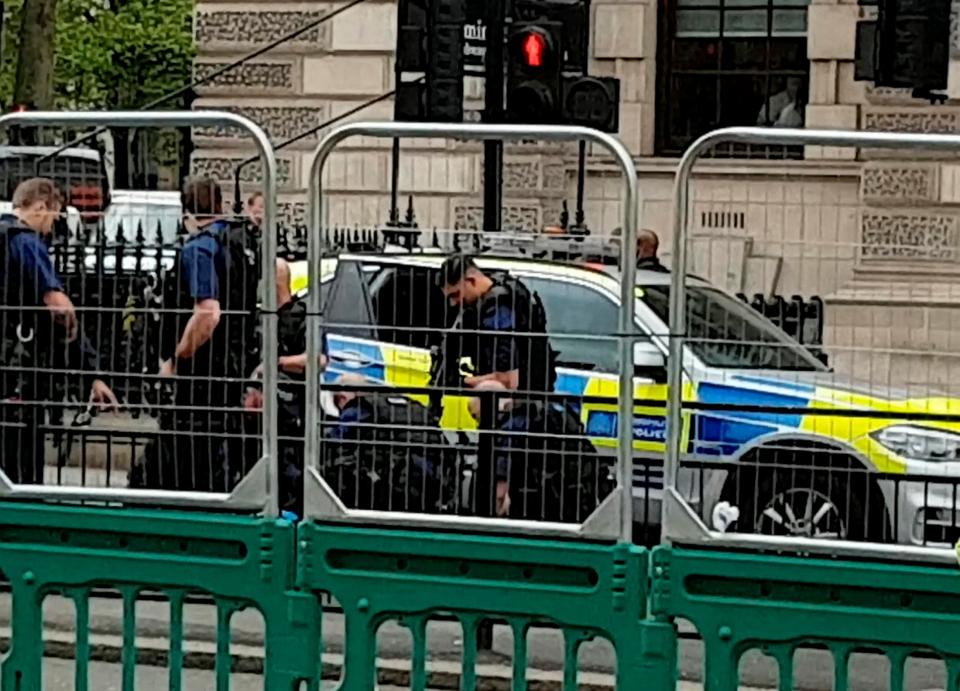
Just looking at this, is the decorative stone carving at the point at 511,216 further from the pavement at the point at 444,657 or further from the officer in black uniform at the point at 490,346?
the officer in black uniform at the point at 490,346

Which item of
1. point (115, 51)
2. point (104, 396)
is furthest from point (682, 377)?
point (115, 51)

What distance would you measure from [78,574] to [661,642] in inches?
74.9

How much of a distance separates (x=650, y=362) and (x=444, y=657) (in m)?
2.33

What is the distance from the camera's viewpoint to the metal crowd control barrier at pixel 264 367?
6840 mm

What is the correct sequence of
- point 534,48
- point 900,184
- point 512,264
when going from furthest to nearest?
point 900,184 < point 534,48 < point 512,264

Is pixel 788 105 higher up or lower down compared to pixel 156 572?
higher up

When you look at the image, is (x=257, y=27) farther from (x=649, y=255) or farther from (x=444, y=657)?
(x=444, y=657)

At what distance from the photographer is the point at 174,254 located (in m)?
7.61

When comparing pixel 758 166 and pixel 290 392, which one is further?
pixel 758 166

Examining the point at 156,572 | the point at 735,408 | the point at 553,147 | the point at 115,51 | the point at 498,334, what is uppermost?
the point at 115,51

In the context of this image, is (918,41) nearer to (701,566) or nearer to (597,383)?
(597,383)

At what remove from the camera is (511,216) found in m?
20.5

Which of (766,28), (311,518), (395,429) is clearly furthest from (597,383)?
(766,28)

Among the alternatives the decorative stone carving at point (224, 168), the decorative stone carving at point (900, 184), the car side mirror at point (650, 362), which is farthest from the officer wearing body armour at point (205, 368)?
the decorative stone carving at point (224, 168)
